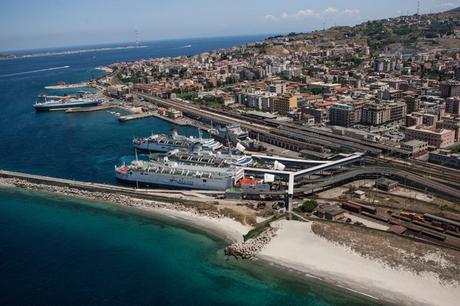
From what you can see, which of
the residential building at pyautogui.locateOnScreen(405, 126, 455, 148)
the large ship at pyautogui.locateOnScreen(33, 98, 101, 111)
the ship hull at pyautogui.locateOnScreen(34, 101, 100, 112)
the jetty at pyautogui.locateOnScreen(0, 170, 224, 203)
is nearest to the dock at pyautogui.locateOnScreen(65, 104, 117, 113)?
the ship hull at pyautogui.locateOnScreen(34, 101, 100, 112)

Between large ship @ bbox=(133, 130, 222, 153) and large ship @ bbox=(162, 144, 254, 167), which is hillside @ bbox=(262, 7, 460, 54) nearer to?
large ship @ bbox=(133, 130, 222, 153)

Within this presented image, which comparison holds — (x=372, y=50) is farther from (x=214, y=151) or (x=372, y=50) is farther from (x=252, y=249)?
(x=252, y=249)

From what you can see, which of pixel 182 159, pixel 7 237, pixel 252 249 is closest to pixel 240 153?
pixel 182 159

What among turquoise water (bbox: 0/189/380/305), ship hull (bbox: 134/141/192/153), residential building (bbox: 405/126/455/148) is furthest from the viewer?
ship hull (bbox: 134/141/192/153)

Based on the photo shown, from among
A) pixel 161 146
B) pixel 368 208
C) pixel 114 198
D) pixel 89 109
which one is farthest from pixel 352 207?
pixel 89 109

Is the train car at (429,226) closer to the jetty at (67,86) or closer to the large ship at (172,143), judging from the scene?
the large ship at (172,143)

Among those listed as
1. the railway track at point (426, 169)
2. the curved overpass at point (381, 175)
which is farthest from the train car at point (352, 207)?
the railway track at point (426, 169)
